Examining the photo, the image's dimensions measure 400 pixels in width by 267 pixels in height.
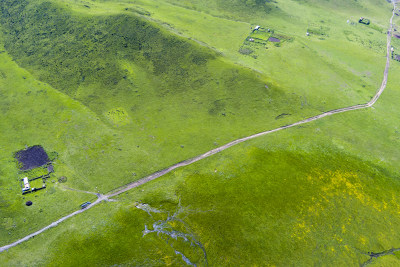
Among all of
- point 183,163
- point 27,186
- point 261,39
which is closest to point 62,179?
point 27,186

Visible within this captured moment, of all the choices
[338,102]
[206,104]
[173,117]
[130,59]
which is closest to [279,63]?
[338,102]

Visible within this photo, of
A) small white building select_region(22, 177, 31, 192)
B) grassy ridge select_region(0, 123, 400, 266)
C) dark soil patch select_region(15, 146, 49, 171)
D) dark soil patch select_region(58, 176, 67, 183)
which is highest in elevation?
dark soil patch select_region(15, 146, 49, 171)

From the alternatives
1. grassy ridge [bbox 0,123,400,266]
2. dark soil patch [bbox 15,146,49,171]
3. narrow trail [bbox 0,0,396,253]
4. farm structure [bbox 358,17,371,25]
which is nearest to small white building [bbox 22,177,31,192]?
dark soil patch [bbox 15,146,49,171]

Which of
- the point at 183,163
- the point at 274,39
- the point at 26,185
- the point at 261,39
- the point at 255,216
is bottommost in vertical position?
the point at 255,216

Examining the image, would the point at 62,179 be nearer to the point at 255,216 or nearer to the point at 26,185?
the point at 26,185

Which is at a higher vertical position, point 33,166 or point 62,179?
point 33,166

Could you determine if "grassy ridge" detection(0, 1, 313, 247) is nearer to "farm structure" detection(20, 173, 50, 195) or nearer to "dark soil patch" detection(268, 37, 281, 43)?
"farm structure" detection(20, 173, 50, 195)

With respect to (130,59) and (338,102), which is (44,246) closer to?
(130,59)

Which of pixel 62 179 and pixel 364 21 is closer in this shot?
pixel 62 179
